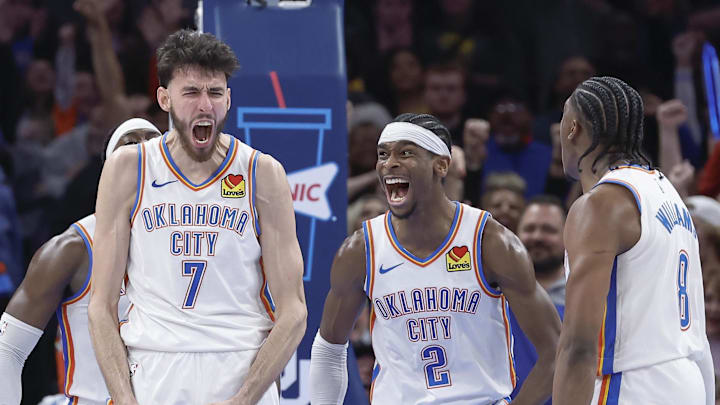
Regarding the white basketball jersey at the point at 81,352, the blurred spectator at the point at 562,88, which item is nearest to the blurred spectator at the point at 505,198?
the blurred spectator at the point at 562,88

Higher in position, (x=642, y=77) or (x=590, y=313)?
(x=642, y=77)

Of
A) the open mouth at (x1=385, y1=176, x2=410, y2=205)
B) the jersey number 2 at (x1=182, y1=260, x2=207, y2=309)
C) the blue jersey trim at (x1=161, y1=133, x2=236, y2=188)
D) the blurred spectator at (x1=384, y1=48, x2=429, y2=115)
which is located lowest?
the jersey number 2 at (x1=182, y1=260, x2=207, y2=309)

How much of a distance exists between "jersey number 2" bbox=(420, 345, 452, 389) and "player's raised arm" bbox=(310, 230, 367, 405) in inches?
16.0

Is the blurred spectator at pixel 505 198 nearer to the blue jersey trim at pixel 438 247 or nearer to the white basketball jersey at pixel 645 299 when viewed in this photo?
the blue jersey trim at pixel 438 247

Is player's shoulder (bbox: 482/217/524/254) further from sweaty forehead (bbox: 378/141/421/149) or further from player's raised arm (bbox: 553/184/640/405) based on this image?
player's raised arm (bbox: 553/184/640/405)

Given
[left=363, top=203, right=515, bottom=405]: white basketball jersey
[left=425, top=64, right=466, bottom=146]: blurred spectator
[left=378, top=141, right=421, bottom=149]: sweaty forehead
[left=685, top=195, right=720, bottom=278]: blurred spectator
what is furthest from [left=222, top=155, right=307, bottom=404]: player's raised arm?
[left=425, top=64, right=466, bottom=146]: blurred spectator

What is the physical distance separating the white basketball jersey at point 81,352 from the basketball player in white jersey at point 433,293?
40.5 inches

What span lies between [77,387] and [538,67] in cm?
600

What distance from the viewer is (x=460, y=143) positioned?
8555 millimetres

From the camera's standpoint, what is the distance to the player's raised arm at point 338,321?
4793mm

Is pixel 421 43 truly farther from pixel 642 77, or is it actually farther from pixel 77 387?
pixel 77 387

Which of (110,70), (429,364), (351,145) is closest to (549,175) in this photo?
(351,145)

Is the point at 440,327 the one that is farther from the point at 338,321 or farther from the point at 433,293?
the point at 338,321

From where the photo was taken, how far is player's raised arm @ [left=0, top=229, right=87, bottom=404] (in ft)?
15.6
